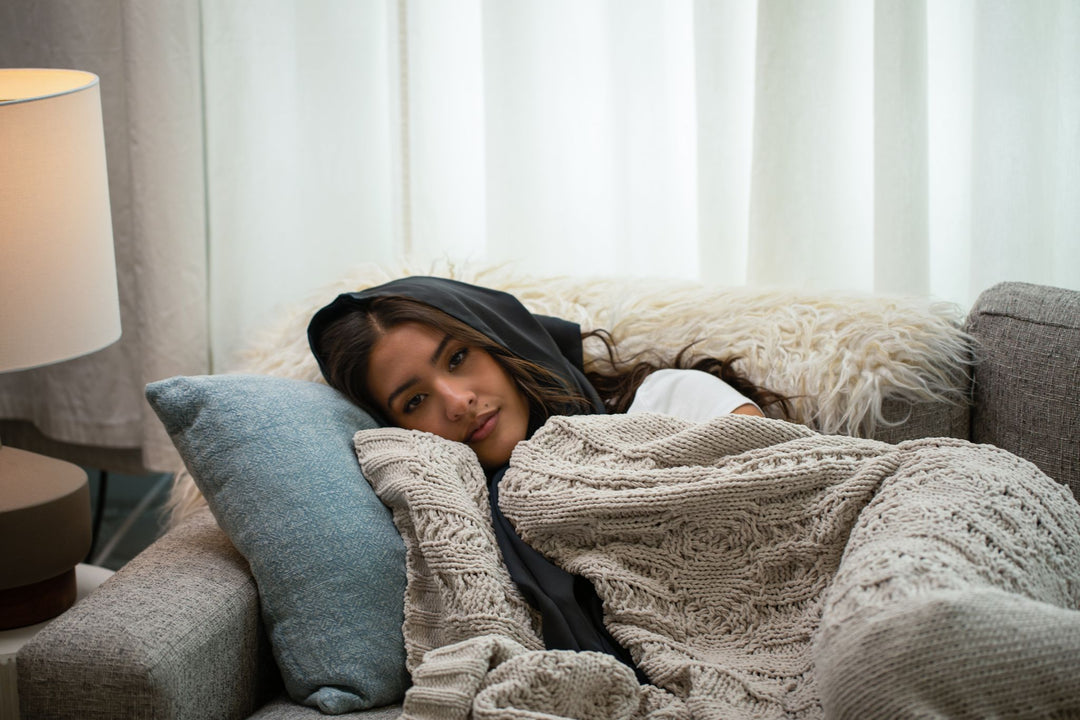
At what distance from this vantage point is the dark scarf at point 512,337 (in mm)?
1255

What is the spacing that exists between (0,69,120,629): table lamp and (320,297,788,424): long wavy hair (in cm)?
38

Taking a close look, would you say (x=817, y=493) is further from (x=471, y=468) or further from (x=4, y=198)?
(x=4, y=198)

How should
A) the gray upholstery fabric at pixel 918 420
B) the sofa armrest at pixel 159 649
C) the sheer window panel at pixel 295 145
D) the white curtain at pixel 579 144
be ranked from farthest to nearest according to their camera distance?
the sheer window panel at pixel 295 145
the white curtain at pixel 579 144
the gray upholstery fabric at pixel 918 420
the sofa armrest at pixel 159 649

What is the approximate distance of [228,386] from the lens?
4.45ft

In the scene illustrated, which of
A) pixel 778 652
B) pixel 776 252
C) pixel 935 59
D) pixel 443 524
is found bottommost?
pixel 778 652

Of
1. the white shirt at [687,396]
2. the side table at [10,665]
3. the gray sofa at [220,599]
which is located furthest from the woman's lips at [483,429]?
the side table at [10,665]

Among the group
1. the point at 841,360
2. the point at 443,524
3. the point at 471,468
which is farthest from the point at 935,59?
the point at 443,524

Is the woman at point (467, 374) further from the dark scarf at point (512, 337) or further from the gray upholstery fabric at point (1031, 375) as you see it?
the gray upholstery fabric at point (1031, 375)

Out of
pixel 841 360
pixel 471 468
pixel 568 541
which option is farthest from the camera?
pixel 841 360

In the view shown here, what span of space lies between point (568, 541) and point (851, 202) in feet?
3.53

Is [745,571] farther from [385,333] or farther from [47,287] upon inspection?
[47,287]

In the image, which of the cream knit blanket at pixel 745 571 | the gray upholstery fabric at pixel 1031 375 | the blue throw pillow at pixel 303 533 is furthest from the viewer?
the gray upholstery fabric at pixel 1031 375

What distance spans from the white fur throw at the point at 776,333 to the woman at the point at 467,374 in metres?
0.06

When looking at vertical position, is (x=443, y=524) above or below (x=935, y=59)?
below
